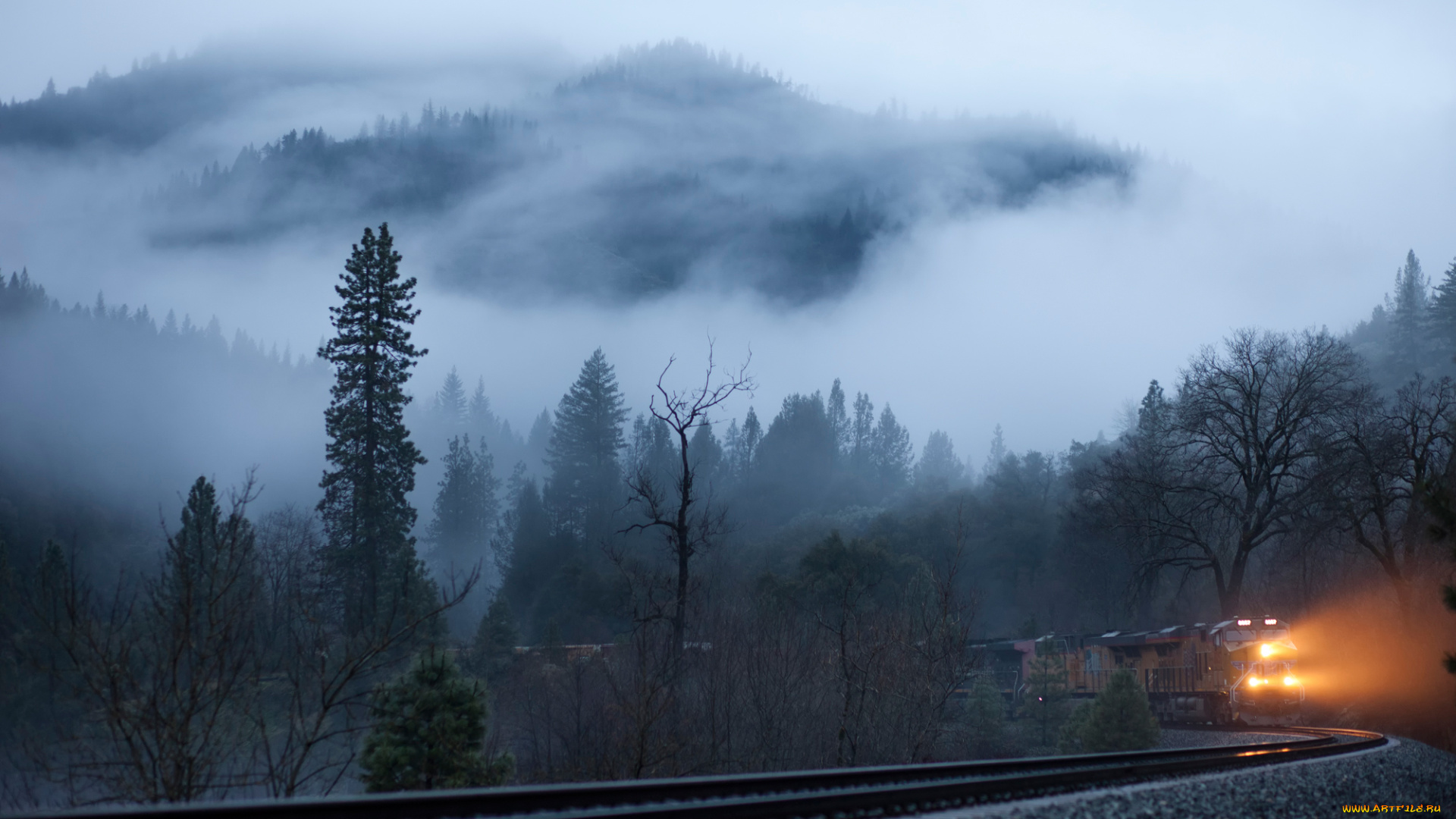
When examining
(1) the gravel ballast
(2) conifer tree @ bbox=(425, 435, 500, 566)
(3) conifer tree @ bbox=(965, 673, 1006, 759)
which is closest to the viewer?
(1) the gravel ballast

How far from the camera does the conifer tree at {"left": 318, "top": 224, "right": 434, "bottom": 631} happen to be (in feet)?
148

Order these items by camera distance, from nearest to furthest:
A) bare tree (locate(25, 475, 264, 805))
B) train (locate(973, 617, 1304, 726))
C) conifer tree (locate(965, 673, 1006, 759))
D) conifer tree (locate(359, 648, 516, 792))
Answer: bare tree (locate(25, 475, 264, 805))
conifer tree (locate(359, 648, 516, 792))
train (locate(973, 617, 1304, 726))
conifer tree (locate(965, 673, 1006, 759))

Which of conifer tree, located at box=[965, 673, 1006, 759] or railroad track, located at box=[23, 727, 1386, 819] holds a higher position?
railroad track, located at box=[23, 727, 1386, 819]

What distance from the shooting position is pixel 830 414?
519 ft

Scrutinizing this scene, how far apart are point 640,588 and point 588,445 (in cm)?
6201

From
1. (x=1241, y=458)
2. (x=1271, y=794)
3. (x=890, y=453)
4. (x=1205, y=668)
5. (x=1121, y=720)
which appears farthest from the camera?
(x=890, y=453)

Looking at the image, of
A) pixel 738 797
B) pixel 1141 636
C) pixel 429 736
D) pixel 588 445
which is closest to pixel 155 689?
pixel 429 736

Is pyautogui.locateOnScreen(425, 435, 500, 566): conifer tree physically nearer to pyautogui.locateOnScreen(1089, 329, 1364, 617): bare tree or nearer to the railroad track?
pyautogui.locateOnScreen(1089, 329, 1364, 617): bare tree

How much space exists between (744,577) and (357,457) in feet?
88.7

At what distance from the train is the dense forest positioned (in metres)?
4.20

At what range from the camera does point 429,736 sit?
1512 cm

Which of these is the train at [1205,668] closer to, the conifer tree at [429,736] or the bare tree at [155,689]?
the conifer tree at [429,736]

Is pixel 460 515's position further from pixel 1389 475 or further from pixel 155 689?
pixel 155 689

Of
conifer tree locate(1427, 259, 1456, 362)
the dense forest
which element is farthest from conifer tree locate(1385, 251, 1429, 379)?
the dense forest
